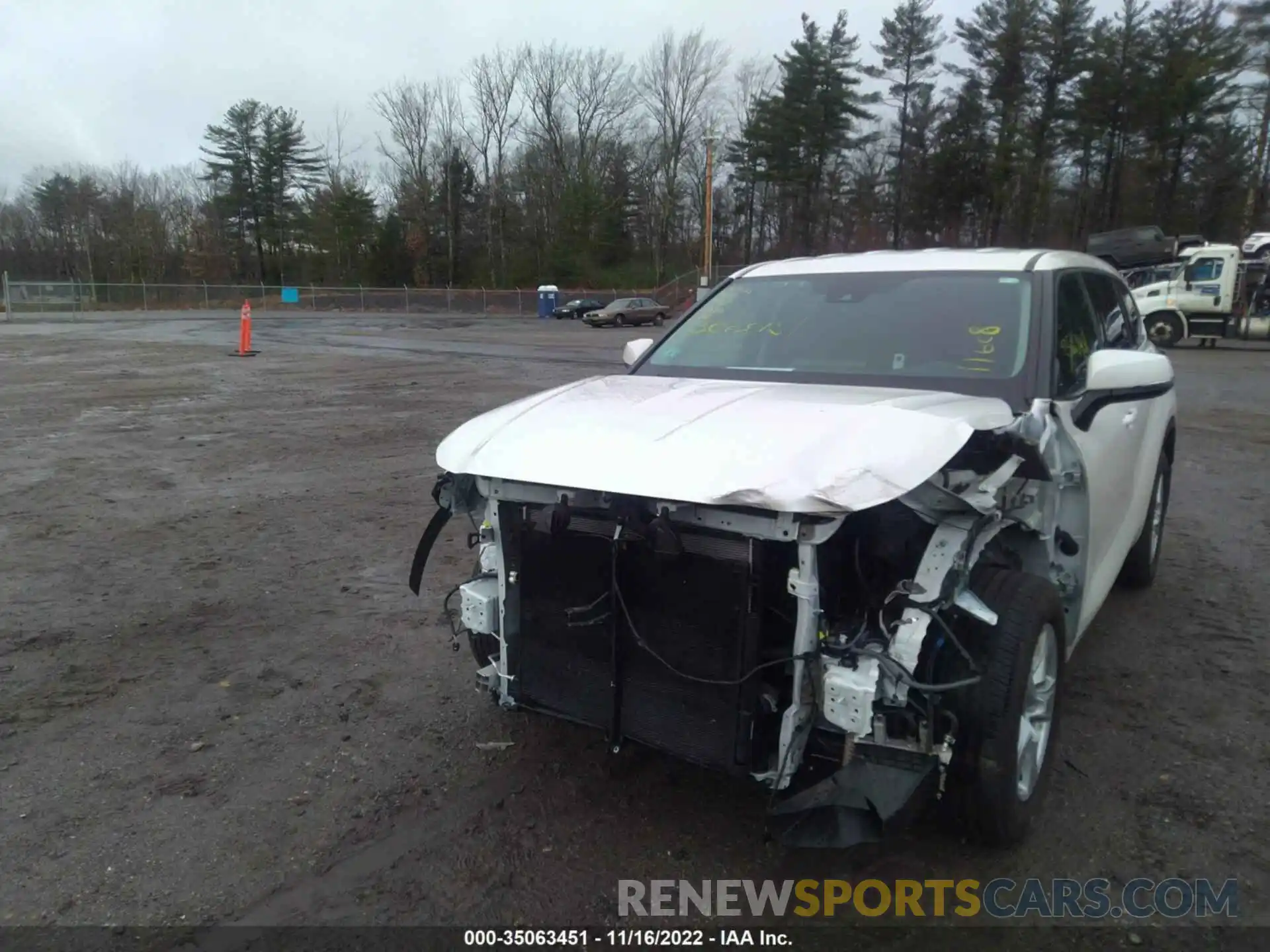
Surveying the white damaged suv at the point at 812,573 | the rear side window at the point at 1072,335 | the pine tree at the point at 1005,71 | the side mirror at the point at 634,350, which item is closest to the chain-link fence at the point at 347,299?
the pine tree at the point at 1005,71

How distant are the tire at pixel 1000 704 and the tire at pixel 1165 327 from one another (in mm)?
26850

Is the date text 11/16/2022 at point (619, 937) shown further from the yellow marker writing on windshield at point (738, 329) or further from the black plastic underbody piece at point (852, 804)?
the yellow marker writing on windshield at point (738, 329)

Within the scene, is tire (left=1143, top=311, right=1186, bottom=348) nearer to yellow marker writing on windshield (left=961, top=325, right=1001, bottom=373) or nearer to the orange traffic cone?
the orange traffic cone

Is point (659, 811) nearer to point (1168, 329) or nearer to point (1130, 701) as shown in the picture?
point (1130, 701)

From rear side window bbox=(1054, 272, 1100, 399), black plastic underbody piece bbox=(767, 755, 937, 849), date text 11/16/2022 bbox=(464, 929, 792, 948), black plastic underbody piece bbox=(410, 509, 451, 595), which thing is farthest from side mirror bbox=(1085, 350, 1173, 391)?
black plastic underbody piece bbox=(410, 509, 451, 595)

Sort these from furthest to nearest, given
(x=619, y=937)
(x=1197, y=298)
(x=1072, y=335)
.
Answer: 1. (x=1197, y=298)
2. (x=1072, y=335)
3. (x=619, y=937)

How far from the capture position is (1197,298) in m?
25.7

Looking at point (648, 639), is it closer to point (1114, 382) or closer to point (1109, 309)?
point (1114, 382)

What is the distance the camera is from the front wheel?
25.7m

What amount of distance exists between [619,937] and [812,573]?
1.17 meters

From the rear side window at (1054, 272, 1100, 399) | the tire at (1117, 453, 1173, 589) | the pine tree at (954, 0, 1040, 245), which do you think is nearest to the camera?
the rear side window at (1054, 272, 1100, 399)

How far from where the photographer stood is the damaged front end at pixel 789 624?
2.46m

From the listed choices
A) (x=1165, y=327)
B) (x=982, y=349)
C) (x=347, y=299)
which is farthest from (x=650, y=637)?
(x=347, y=299)

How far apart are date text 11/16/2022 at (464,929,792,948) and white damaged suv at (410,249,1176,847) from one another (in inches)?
12.5
